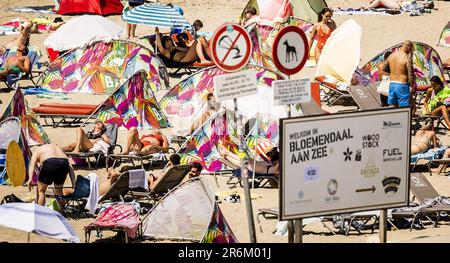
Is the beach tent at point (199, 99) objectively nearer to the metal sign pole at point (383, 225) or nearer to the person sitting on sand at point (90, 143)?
the person sitting on sand at point (90, 143)

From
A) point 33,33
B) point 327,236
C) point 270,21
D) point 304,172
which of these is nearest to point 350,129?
point 304,172

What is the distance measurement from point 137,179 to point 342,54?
20.0ft

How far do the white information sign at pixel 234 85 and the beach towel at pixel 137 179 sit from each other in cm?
336

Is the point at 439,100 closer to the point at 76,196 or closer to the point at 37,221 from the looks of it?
the point at 76,196

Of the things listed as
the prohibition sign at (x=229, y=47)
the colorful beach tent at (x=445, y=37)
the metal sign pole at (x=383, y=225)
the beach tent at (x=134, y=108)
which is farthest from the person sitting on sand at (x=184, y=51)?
the metal sign pole at (x=383, y=225)

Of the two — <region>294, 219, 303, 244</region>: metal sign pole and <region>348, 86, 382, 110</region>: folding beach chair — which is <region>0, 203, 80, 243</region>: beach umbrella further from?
<region>348, 86, 382, 110</region>: folding beach chair

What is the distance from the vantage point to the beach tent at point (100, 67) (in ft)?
67.5

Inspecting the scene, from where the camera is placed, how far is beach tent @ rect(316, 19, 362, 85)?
19.6 m

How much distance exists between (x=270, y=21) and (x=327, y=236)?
10019 millimetres

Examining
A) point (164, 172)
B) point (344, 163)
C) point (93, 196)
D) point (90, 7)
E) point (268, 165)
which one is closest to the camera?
point (344, 163)

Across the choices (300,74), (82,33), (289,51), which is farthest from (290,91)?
(82,33)

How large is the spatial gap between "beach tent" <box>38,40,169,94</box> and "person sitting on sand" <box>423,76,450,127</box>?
4.24m

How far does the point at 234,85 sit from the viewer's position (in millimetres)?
11422

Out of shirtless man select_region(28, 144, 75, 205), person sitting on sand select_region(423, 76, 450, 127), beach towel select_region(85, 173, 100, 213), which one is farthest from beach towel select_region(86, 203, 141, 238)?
person sitting on sand select_region(423, 76, 450, 127)
